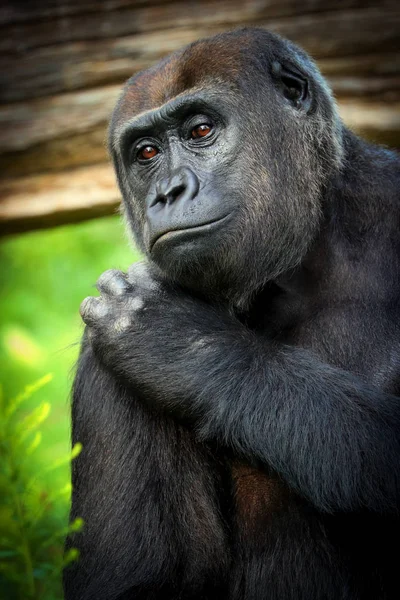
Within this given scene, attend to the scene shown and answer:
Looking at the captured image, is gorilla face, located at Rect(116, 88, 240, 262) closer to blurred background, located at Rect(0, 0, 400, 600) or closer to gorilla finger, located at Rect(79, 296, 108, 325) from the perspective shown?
gorilla finger, located at Rect(79, 296, 108, 325)

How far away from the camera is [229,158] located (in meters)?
3.99

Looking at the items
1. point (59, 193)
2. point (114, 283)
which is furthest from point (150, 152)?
point (59, 193)

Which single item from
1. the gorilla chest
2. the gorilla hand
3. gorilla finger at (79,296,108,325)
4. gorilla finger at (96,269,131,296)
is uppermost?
gorilla finger at (96,269,131,296)

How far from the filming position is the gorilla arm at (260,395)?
11.2 ft

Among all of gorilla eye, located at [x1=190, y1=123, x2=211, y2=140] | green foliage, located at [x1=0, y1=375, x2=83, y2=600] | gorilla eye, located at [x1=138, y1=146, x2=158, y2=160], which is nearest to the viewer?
green foliage, located at [x1=0, y1=375, x2=83, y2=600]

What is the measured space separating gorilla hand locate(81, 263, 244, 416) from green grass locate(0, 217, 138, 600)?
3.92 metres

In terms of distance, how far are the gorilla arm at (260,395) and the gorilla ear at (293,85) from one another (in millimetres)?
1204

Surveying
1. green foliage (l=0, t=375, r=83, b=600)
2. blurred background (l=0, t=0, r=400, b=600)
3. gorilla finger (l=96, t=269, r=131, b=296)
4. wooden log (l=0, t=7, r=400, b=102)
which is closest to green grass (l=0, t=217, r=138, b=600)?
blurred background (l=0, t=0, r=400, b=600)

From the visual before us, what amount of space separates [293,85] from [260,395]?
5.32ft

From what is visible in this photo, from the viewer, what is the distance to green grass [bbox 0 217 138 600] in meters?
7.77

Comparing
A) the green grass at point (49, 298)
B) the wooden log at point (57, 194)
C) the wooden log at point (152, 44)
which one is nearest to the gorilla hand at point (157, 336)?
the wooden log at point (57, 194)

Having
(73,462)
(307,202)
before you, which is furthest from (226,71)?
(73,462)

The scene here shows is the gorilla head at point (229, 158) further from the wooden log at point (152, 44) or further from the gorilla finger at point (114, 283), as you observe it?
the wooden log at point (152, 44)

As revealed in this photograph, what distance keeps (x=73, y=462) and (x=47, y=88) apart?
10.9ft
